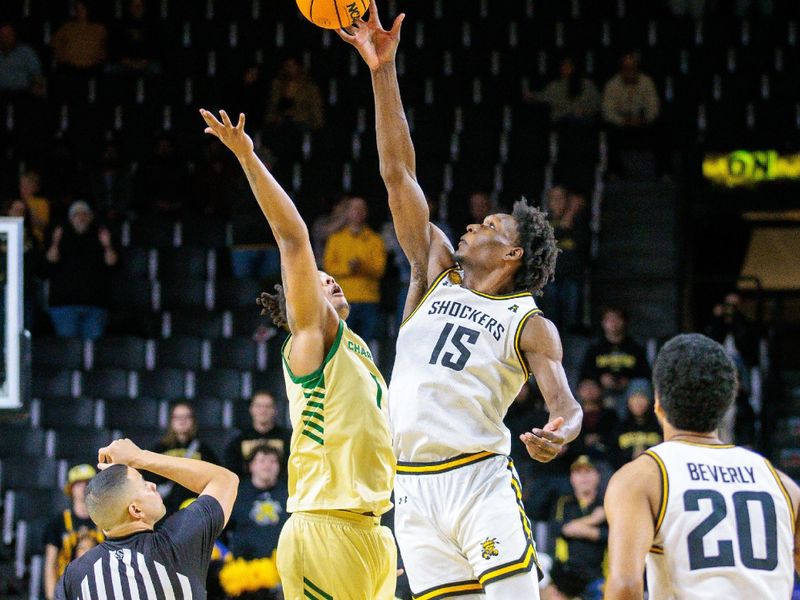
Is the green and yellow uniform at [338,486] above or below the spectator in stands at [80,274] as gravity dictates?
below

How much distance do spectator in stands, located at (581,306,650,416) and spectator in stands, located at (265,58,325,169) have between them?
4336 mm

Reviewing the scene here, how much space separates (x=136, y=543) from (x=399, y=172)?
185cm

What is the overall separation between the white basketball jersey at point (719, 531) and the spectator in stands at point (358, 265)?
7.26 meters

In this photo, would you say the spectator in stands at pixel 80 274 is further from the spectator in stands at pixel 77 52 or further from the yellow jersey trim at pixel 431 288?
the yellow jersey trim at pixel 431 288

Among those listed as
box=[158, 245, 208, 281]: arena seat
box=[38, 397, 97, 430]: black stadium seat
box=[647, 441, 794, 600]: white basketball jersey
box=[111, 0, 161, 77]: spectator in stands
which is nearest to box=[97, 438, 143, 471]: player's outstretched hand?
box=[647, 441, 794, 600]: white basketball jersey

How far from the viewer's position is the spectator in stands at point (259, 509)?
348 inches

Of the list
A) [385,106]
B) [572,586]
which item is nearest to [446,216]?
[572,586]

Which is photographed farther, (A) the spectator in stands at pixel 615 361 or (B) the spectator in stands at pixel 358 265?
(B) the spectator in stands at pixel 358 265

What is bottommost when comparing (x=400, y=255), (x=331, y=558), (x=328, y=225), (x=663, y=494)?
(x=331, y=558)

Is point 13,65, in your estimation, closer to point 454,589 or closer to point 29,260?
point 29,260

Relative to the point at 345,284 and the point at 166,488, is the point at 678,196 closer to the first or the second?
the point at 345,284

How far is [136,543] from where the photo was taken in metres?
4.61

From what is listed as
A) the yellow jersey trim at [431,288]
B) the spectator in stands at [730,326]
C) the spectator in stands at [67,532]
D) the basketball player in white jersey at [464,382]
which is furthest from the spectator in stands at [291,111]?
the yellow jersey trim at [431,288]

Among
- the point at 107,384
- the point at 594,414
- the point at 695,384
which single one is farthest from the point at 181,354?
the point at 695,384
